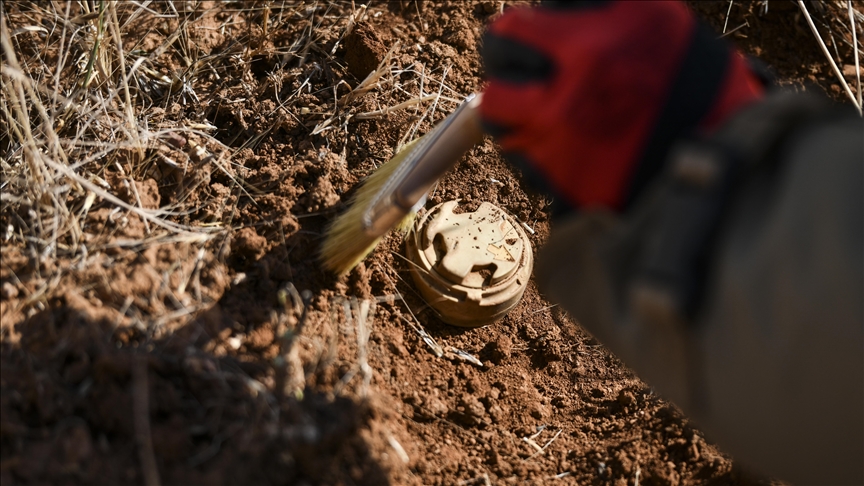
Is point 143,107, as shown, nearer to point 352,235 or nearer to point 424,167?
point 352,235

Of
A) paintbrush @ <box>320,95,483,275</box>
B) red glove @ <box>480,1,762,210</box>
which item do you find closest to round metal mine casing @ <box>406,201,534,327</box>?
paintbrush @ <box>320,95,483,275</box>

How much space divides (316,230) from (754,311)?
3.88 feet

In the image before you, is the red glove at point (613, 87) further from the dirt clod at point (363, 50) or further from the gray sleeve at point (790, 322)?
the dirt clod at point (363, 50)

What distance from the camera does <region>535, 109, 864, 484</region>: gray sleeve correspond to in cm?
98

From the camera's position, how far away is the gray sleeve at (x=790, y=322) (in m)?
0.98

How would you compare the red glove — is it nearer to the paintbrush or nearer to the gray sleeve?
the gray sleeve

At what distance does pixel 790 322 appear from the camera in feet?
3.21

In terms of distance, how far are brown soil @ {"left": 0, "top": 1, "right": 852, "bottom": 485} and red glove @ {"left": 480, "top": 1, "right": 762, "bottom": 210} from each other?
610 millimetres

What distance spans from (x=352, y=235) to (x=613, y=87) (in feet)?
2.70

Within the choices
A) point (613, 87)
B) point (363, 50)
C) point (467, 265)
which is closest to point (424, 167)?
point (467, 265)

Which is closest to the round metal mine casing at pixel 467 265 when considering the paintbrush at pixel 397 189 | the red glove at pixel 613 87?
the paintbrush at pixel 397 189

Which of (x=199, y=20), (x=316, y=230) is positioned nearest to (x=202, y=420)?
(x=316, y=230)

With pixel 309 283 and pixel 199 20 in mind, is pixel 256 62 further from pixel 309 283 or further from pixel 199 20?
pixel 309 283

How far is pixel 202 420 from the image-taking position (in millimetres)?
1343
